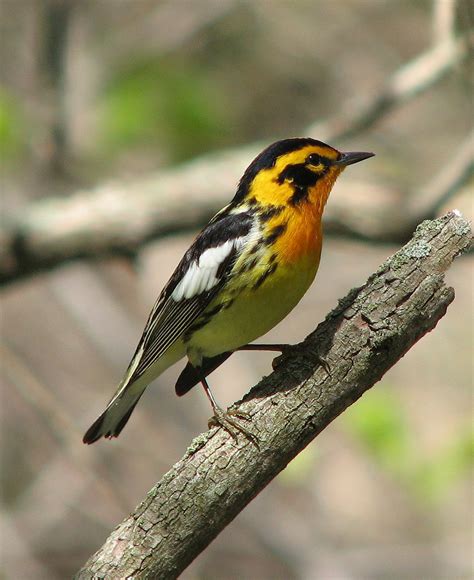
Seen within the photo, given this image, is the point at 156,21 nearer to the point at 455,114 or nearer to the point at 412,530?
the point at 455,114

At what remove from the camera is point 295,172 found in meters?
4.08

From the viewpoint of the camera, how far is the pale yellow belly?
366cm

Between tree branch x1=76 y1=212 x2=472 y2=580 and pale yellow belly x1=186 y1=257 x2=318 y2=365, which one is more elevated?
pale yellow belly x1=186 y1=257 x2=318 y2=365

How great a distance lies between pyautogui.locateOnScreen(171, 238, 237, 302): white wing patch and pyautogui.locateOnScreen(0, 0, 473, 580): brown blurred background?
1.82 meters

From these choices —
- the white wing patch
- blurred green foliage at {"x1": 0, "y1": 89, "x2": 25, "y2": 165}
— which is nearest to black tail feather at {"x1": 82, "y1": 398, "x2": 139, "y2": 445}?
the white wing patch

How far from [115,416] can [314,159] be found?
144 cm

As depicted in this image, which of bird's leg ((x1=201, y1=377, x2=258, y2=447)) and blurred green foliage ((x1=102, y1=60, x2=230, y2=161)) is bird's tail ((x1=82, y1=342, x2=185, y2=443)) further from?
blurred green foliage ((x1=102, y1=60, x2=230, y2=161))

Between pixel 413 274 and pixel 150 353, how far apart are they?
4.61 ft

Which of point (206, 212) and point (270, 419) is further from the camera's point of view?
point (206, 212)

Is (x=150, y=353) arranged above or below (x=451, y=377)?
below

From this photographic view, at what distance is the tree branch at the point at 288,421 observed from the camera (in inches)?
111

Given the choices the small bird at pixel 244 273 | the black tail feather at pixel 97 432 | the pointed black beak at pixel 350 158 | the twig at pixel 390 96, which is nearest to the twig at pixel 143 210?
the twig at pixel 390 96

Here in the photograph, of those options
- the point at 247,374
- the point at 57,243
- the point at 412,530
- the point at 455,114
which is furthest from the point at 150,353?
the point at 455,114

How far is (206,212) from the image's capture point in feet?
21.4
